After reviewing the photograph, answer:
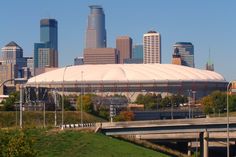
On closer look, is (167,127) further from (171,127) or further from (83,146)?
(83,146)

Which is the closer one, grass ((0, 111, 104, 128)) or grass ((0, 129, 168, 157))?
grass ((0, 129, 168, 157))

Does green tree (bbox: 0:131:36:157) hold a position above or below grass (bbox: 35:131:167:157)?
above

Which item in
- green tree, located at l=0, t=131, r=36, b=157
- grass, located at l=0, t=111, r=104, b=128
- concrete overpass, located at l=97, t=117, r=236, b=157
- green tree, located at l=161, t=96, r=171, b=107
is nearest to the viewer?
green tree, located at l=0, t=131, r=36, b=157

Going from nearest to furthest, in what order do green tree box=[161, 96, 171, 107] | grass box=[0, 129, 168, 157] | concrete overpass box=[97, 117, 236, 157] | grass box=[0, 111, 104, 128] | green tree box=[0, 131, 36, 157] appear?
1. green tree box=[0, 131, 36, 157]
2. grass box=[0, 129, 168, 157]
3. concrete overpass box=[97, 117, 236, 157]
4. grass box=[0, 111, 104, 128]
5. green tree box=[161, 96, 171, 107]

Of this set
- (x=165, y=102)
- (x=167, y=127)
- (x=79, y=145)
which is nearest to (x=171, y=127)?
(x=167, y=127)

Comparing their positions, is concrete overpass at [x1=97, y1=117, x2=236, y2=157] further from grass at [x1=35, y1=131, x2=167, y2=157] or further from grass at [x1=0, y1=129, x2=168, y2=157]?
grass at [x1=35, y1=131, x2=167, y2=157]

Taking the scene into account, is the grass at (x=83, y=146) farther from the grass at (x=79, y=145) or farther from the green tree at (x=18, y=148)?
the green tree at (x=18, y=148)

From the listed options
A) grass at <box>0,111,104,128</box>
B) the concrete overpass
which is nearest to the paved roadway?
the concrete overpass

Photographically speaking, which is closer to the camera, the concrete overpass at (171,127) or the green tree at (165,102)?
the concrete overpass at (171,127)

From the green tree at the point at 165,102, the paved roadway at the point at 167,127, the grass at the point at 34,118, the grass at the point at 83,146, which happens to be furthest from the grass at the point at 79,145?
the green tree at the point at 165,102

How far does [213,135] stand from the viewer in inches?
3364

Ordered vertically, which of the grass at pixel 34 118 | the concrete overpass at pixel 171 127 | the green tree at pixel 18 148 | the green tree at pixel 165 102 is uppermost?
the green tree at pixel 18 148

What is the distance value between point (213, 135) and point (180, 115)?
2686 inches

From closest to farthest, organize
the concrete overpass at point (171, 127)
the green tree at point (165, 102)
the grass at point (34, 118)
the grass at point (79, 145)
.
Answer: the grass at point (79, 145)
the concrete overpass at point (171, 127)
the grass at point (34, 118)
the green tree at point (165, 102)
